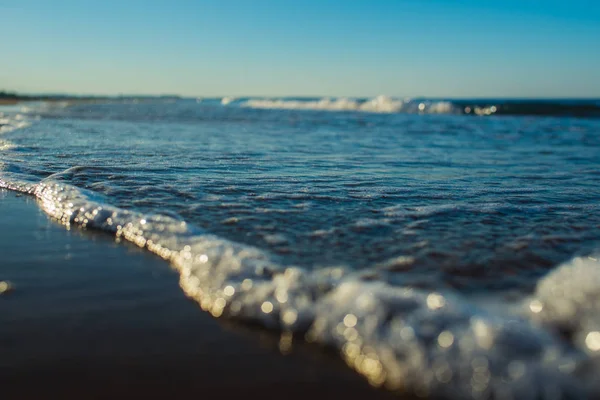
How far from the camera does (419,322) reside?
2.42m

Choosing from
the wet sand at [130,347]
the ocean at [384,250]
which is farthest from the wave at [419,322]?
the wet sand at [130,347]

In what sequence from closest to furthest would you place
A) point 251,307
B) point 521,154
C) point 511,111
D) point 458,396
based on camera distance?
1. point 458,396
2. point 251,307
3. point 521,154
4. point 511,111

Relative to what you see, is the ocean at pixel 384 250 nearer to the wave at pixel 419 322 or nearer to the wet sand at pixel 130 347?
the wave at pixel 419 322

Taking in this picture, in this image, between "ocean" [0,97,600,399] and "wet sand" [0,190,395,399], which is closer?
"wet sand" [0,190,395,399]

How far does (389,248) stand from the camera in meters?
3.48

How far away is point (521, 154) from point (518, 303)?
A: 8.31m

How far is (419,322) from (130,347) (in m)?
1.43

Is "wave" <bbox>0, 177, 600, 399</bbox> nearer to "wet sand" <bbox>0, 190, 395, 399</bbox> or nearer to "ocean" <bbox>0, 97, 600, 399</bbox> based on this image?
"ocean" <bbox>0, 97, 600, 399</bbox>

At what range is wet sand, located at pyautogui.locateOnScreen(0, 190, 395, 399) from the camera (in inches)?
78.5

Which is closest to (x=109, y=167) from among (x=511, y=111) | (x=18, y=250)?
(x=18, y=250)

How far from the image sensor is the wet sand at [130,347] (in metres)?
1.99

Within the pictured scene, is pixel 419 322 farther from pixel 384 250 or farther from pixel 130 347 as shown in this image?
pixel 130 347

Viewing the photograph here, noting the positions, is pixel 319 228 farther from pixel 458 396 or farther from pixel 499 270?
pixel 458 396

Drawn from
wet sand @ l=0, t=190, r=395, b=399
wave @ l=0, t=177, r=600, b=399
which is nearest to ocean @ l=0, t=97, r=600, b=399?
wave @ l=0, t=177, r=600, b=399
